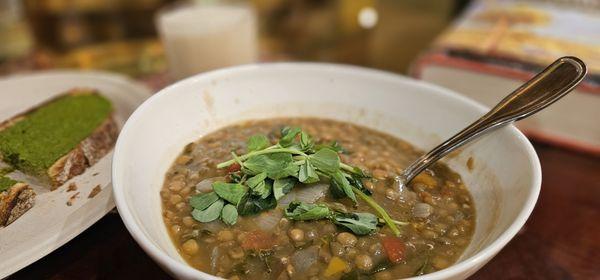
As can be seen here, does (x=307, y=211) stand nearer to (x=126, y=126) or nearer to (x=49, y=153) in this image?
(x=126, y=126)

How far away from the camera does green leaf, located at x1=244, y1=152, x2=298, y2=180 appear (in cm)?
166

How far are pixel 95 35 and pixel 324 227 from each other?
3.36m

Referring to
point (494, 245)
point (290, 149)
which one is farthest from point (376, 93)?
point (494, 245)

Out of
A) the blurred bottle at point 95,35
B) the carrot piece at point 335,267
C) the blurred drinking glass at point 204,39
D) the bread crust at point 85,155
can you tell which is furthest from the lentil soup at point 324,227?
the blurred bottle at point 95,35

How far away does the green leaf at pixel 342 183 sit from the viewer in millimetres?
1652

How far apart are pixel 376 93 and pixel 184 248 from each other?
120cm

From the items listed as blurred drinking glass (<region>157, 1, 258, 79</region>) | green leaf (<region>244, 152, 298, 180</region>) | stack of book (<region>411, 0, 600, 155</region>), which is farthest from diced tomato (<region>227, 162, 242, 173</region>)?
blurred drinking glass (<region>157, 1, 258, 79</region>)

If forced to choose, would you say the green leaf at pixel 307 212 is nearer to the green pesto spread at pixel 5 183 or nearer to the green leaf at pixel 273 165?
the green leaf at pixel 273 165

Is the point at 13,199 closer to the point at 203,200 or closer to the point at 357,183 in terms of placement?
the point at 203,200

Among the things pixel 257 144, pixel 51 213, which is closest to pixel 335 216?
pixel 257 144

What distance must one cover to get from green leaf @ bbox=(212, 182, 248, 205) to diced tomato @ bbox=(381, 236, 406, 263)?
50 centimetres

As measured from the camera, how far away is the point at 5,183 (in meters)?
1.83

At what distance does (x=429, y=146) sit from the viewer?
2.16 m

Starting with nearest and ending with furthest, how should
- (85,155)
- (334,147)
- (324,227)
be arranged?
(324,227) → (334,147) → (85,155)
